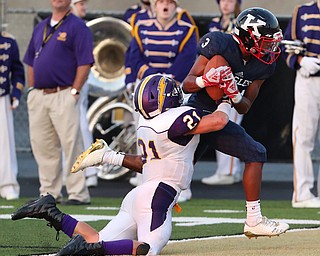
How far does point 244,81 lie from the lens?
7.54 meters

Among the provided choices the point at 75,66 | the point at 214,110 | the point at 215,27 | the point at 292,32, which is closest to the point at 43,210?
the point at 214,110

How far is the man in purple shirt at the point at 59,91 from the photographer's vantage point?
10336 millimetres

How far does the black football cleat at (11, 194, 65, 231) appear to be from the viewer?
22.3 ft

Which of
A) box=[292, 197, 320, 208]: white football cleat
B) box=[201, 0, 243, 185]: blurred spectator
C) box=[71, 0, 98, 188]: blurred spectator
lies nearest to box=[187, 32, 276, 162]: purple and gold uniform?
box=[292, 197, 320, 208]: white football cleat

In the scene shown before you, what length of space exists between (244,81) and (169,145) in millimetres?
918

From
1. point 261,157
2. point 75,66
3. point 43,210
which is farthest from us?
point 75,66

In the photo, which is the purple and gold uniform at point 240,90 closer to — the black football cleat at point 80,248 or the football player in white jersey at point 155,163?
the football player in white jersey at point 155,163

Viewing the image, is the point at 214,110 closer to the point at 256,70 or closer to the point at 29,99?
the point at 256,70

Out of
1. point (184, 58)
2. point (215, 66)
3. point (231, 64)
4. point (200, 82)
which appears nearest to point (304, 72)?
point (184, 58)

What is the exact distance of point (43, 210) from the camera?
6805 mm

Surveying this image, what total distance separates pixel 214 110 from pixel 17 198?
4105 mm

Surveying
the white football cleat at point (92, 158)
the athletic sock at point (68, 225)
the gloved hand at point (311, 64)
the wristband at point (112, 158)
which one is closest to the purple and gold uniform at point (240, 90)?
the wristband at point (112, 158)

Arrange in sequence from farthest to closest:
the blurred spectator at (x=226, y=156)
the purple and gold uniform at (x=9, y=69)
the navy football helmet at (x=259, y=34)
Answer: the blurred spectator at (x=226, y=156) → the purple and gold uniform at (x=9, y=69) → the navy football helmet at (x=259, y=34)

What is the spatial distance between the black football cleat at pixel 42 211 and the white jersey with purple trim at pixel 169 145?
1.88 ft
